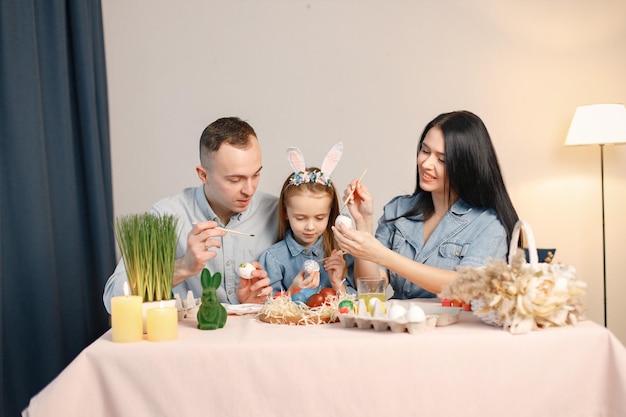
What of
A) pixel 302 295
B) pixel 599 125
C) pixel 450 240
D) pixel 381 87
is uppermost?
pixel 381 87

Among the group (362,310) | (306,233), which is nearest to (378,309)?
(362,310)

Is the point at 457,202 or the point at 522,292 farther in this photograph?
the point at 457,202

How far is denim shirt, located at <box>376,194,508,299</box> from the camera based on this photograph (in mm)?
2441

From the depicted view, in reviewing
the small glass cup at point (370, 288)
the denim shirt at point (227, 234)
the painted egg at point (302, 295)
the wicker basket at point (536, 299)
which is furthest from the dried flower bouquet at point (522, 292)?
the denim shirt at point (227, 234)

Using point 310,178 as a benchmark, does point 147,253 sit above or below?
below

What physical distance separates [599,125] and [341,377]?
9.72ft

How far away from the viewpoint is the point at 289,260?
268 cm

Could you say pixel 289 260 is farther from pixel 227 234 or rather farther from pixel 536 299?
pixel 536 299

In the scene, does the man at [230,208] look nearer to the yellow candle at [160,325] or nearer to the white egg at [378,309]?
the yellow candle at [160,325]

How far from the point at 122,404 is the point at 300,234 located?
106cm

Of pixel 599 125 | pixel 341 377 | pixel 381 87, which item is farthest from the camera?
pixel 381 87

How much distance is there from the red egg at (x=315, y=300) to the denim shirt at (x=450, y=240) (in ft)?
1.88

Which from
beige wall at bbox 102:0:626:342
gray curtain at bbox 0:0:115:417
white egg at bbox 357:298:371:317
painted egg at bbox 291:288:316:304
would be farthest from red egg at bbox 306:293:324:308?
beige wall at bbox 102:0:626:342

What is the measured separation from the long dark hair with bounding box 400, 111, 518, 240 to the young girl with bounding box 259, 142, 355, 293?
405mm
